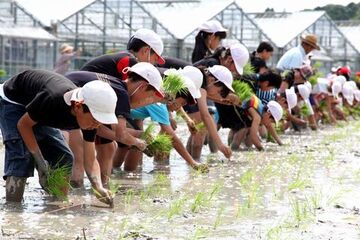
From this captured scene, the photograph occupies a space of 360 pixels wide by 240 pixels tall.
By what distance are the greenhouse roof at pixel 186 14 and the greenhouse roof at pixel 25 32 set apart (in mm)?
4177

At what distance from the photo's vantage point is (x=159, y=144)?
22.1 ft

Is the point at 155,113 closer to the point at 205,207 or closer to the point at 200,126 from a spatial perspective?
the point at 200,126

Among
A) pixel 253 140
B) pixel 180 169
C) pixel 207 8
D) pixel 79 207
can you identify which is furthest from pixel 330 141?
pixel 207 8

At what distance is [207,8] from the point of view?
83.5 ft

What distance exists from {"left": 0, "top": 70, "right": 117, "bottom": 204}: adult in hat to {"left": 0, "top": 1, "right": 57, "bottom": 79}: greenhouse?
498 inches

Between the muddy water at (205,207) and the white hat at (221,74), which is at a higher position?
the white hat at (221,74)

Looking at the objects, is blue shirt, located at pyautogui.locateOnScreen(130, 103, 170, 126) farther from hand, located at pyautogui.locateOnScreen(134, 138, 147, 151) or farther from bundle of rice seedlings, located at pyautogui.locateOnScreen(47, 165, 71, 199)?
bundle of rice seedlings, located at pyautogui.locateOnScreen(47, 165, 71, 199)

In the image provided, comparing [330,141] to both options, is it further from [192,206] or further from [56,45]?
[56,45]

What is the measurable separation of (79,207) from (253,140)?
16.1 feet

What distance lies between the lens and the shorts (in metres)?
5.21

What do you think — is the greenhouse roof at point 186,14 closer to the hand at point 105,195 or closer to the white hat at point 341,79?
the white hat at point 341,79

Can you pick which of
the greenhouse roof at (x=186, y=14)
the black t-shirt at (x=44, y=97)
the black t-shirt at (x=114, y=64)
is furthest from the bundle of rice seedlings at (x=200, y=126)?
the greenhouse roof at (x=186, y=14)

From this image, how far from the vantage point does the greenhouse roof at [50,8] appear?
1998 centimetres

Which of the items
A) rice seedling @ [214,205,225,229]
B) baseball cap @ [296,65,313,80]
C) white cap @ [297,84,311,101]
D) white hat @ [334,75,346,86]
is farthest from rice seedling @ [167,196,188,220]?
white hat @ [334,75,346,86]
